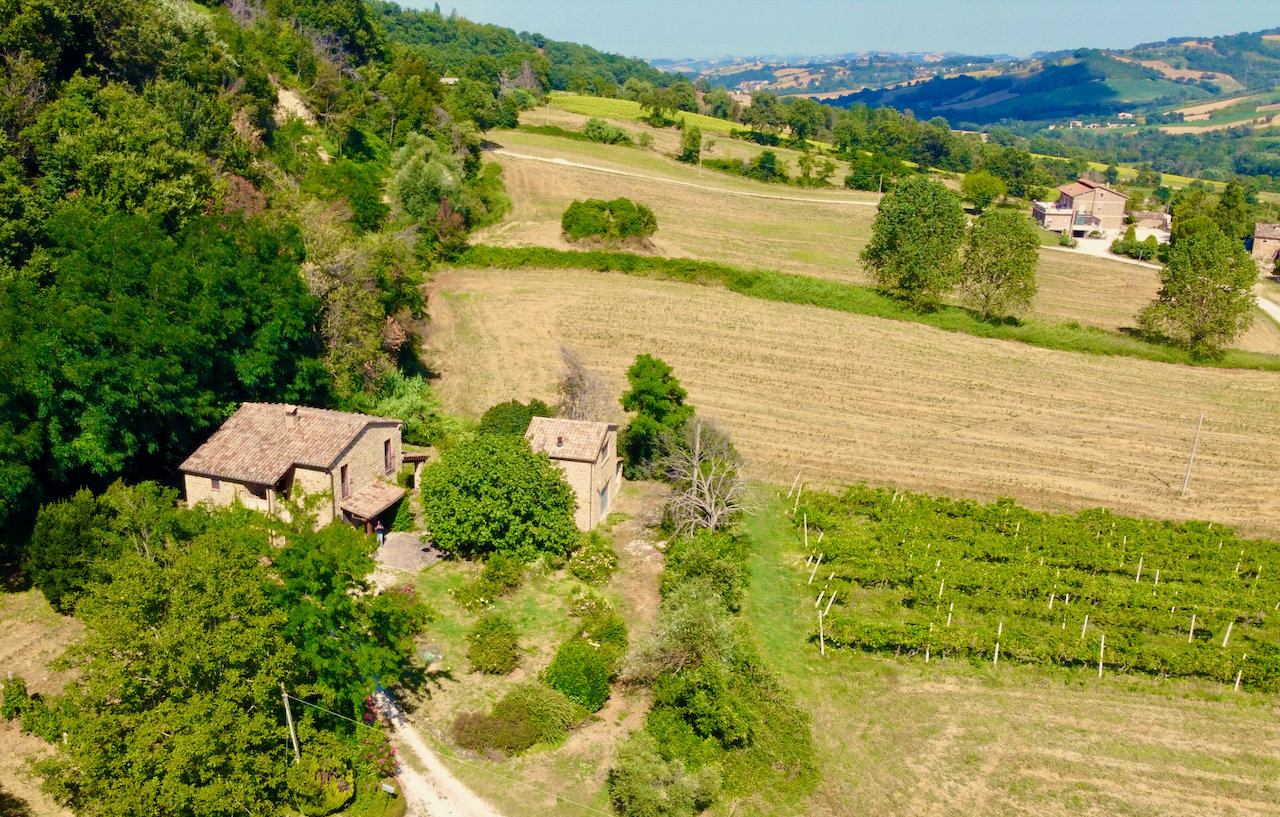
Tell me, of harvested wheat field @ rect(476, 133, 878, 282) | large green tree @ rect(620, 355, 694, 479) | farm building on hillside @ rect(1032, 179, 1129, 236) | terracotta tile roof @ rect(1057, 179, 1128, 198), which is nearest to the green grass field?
harvested wheat field @ rect(476, 133, 878, 282)

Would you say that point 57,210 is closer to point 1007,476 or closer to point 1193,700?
point 1007,476

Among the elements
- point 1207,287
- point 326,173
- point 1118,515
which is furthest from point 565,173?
point 1118,515

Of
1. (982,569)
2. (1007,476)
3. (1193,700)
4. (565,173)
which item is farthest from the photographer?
(565,173)

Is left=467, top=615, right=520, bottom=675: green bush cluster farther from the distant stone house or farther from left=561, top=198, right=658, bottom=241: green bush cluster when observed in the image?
left=561, top=198, right=658, bottom=241: green bush cluster

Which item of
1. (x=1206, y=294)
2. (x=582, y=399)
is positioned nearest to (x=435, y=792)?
(x=582, y=399)

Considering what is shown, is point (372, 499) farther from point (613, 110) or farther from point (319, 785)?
point (613, 110)
